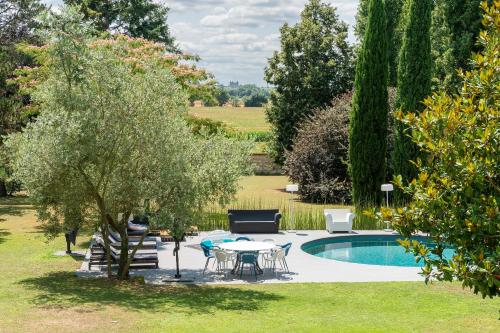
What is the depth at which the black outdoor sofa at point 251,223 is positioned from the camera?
24.5 metres

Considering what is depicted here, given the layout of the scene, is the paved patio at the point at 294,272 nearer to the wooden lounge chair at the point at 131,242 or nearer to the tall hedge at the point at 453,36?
the wooden lounge chair at the point at 131,242

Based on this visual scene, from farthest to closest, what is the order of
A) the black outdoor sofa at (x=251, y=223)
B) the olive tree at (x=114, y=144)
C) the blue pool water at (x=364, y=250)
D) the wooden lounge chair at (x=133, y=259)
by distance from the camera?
the black outdoor sofa at (x=251, y=223), the blue pool water at (x=364, y=250), the wooden lounge chair at (x=133, y=259), the olive tree at (x=114, y=144)

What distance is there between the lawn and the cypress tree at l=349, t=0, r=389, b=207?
15381mm

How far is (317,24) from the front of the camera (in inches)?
1729

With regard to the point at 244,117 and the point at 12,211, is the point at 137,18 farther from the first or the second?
the point at 244,117

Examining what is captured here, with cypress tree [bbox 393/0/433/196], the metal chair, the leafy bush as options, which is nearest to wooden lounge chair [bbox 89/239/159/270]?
the metal chair

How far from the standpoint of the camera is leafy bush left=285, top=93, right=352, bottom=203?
1380 inches

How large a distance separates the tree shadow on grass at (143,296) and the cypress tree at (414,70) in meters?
17.1

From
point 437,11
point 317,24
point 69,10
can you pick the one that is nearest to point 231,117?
point 317,24

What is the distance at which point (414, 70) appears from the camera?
3072 centimetres

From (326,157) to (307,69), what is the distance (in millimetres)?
9757

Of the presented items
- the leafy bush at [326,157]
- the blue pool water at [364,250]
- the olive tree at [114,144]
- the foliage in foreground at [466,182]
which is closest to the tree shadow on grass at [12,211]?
the blue pool water at [364,250]

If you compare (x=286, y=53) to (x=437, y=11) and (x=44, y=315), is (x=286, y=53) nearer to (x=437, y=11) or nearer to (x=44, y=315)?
(x=437, y=11)

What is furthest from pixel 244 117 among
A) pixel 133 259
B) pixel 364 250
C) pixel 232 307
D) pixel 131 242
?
pixel 232 307
